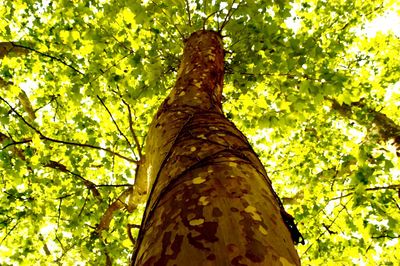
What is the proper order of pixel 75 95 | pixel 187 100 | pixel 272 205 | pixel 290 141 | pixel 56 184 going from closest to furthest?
pixel 272 205
pixel 187 100
pixel 75 95
pixel 56 184
pixel 290 141

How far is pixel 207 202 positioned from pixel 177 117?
119 cm

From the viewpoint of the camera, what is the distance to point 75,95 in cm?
477

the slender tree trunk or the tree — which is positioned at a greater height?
the tree

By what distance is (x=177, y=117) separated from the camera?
243 cm

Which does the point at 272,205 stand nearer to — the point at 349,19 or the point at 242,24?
the point at 242,24

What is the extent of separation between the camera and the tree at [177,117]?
4.37 m

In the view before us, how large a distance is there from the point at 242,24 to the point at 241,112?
2.40 metres

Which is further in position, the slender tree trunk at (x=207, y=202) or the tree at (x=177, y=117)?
the tree at (x=177, y=117)

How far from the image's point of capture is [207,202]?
1.32 metres

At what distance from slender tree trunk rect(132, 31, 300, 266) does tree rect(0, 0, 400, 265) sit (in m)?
0.03

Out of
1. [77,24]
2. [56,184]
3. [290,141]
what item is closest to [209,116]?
[77,24]

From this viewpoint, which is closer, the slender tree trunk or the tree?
the slender tree trunk

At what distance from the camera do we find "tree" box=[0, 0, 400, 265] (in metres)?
4.37

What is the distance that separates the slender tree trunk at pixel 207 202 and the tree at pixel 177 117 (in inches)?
1.0
